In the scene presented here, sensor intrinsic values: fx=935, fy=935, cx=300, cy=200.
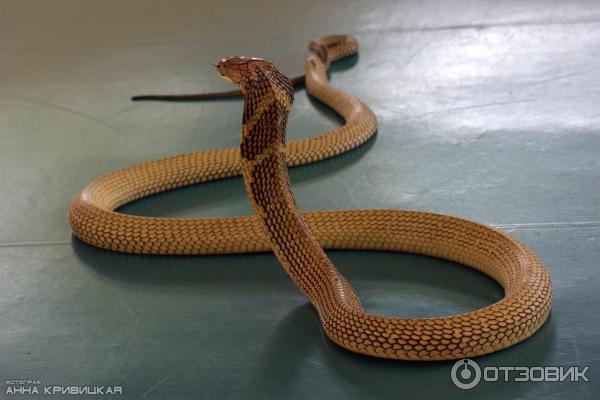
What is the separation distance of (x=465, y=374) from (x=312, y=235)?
68cm

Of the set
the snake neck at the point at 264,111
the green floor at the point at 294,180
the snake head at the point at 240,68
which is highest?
the snake head at the point at 240,68

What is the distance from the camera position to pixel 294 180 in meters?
4.41

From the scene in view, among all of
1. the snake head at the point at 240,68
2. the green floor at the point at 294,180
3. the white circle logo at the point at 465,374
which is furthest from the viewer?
the green floor at the point at 294,180

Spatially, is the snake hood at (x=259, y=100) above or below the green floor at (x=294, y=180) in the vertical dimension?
above

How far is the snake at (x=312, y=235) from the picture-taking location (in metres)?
2.70

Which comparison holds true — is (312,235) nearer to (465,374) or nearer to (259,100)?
(259,100)

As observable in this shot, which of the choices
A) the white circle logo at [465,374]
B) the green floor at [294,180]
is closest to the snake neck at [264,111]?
the green floor at [294,180]

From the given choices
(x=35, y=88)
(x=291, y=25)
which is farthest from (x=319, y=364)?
(x=291, y=25)

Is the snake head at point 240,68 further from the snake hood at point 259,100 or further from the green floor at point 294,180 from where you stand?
the green floor at point 294,180

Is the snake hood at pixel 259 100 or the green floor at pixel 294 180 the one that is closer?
the snake hood at pixel 259 100

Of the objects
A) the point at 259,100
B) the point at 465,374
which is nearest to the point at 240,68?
the point at 259,100

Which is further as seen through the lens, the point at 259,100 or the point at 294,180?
the point at 294,180

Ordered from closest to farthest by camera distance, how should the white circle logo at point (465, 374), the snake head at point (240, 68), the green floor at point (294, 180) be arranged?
the white circle logo at point (465, 374), the snake head at point (240, 68), the green floor at point (294, 180)

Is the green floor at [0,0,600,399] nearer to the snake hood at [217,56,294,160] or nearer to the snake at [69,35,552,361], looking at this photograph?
the snake at [69,35,552,361]
